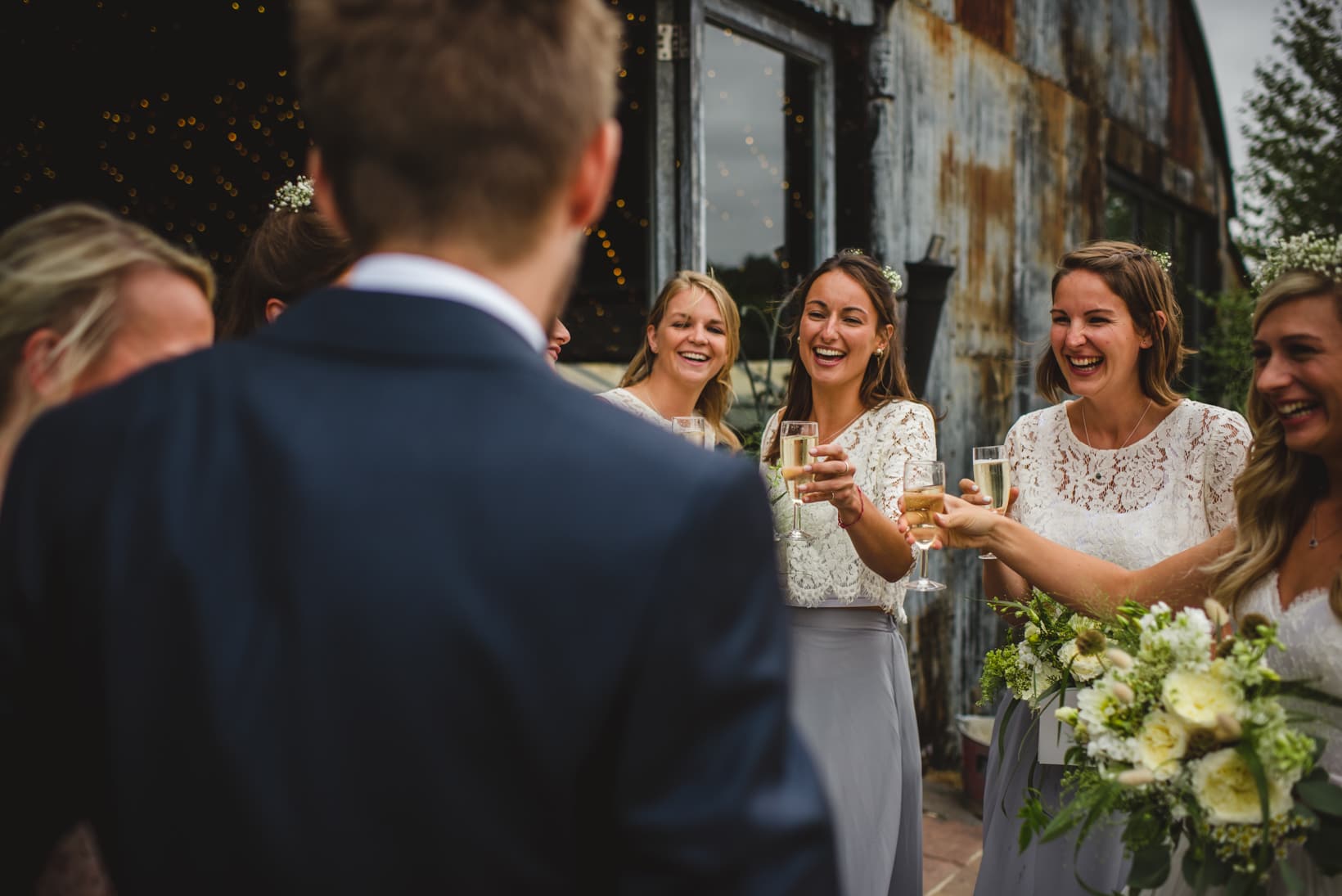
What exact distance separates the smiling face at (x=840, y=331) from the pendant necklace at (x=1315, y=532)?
149 cm

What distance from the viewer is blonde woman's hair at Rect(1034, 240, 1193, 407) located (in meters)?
3.04

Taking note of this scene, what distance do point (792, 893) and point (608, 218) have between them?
6.19 metres

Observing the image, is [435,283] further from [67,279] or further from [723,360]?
[723,360]

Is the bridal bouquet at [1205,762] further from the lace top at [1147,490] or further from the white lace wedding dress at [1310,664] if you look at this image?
the lace top at [1147,490]

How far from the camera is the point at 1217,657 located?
180cm

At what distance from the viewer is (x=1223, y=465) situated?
9.36ft

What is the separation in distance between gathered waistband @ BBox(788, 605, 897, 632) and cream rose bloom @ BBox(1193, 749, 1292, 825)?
5.28ft

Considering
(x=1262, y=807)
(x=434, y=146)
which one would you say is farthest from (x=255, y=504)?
(x=1262, y=807)

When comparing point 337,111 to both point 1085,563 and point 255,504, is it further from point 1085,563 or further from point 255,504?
point 1085,563

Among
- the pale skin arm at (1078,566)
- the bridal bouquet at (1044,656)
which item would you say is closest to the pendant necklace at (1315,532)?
the pale skin arm at (1078,566)

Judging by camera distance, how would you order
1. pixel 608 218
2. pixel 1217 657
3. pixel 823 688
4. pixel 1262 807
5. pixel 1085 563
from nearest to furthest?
pixel 1262 807
pixel 1217 657
pixel 1085 563
pixel 823 688
pixel 608 218

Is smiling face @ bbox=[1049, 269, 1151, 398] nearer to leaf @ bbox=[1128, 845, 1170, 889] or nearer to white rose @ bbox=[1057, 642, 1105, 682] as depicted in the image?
white rose @ bbox=[1057, 642, 1105, 682]

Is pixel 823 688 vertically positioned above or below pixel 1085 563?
below

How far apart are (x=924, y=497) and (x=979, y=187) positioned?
14.1 ft
